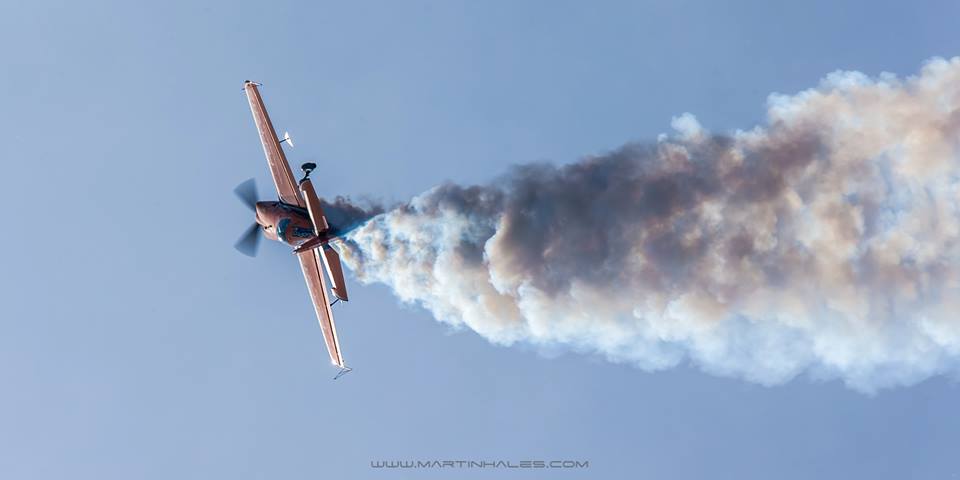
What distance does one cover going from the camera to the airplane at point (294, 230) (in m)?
56.8

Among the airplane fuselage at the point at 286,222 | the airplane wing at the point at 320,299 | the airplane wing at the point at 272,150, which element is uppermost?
the airplane wing at the point at 272,150

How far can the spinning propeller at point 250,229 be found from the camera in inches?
2308

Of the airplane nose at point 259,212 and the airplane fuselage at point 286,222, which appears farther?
the airplane nose at point 259,212

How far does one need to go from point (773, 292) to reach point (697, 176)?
25.4 feet

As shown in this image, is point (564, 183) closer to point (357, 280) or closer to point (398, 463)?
point (357, 280)

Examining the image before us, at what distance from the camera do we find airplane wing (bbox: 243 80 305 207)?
191 ft

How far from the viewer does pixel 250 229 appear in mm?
59188

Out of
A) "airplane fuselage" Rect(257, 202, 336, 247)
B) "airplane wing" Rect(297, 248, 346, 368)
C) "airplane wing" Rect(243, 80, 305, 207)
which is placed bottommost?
"airplane wing" Rect(297, 248, 346, 368)

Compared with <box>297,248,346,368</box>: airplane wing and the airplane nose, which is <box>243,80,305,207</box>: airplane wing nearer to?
the airplane nose

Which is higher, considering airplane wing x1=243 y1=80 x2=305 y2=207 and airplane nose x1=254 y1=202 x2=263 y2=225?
airplane wing x1=243 y1=80 x2=305 y2=207

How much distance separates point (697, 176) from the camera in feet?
185

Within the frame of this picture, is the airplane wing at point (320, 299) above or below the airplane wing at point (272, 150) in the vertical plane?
below

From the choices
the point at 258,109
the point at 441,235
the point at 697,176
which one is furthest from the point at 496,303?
the point at 258,109

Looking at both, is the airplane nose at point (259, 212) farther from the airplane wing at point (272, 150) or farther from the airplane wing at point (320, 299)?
the airplane wing at point (320, 299)
